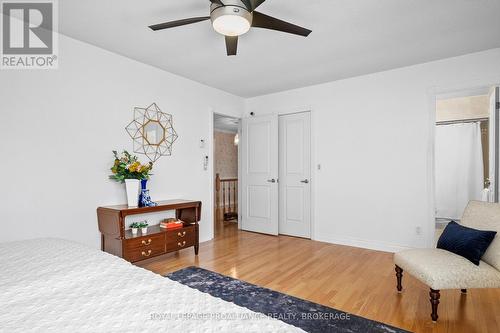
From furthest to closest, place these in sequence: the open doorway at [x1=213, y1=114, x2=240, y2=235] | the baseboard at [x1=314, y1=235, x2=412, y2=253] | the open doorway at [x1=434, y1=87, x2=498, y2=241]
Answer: the open doorway at [x1=213, y1=114, x2=240, y2=235]
the open doorway at [x1=434, y1=87, x2=498, y2=241]
the baseboard at [x1=314, y1=235, x2=412, y2=253]

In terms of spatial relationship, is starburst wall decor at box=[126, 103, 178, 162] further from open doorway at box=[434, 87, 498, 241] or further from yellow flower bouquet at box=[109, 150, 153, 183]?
open doorway at box=[434, 87, 498, 241]

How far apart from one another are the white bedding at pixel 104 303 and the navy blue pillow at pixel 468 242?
205cm

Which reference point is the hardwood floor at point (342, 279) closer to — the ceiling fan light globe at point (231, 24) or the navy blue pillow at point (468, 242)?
the navy blue pillow at point (468, 242)

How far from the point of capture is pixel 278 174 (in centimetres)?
500

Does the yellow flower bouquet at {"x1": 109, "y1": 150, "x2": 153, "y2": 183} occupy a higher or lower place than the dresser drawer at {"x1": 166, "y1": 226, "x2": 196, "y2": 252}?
higher

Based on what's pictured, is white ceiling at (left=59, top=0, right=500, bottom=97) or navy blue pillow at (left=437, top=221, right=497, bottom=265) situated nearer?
navy blue pillow at (left=437, top=221, right=497, bottom=265)

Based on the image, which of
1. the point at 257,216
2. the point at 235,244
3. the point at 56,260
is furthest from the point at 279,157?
the point at 56,260

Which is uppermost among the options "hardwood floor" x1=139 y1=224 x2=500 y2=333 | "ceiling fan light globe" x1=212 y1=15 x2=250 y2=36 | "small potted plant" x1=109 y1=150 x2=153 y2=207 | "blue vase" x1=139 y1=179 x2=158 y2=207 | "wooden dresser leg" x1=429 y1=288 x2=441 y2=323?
"ceiling fan light globe" x1=212 y1=15 x2=250 y2=36

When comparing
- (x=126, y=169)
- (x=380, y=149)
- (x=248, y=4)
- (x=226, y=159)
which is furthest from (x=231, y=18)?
(x=226, y=159)

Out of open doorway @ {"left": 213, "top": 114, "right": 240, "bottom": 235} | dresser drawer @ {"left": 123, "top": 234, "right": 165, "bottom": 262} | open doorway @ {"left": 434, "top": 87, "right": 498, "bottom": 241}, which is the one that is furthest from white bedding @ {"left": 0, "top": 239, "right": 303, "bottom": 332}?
open doorway @ {"left": 434, "top": 87, "right": 498, "bottom": 241}

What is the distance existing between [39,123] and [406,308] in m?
3.72

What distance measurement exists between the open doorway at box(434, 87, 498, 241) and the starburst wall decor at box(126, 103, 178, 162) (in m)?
5.18

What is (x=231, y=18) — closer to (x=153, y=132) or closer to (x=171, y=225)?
(x=153, y=132)

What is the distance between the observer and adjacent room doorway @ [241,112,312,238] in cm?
473
